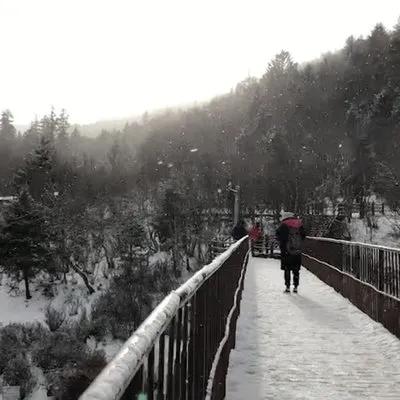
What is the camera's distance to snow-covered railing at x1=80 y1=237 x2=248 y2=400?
4.88 ft

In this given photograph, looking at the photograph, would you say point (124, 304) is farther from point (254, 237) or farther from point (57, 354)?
point (254, 237)

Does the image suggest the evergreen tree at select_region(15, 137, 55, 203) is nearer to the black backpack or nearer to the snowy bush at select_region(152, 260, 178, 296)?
the snowy bush at select_region(152, 260, 178, 296)

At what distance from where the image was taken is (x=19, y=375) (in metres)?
32.1

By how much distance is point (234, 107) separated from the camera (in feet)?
331

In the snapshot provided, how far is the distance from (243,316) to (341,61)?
320 feet

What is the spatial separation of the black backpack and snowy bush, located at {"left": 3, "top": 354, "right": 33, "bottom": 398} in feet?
77.2

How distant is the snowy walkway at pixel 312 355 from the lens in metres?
5.76

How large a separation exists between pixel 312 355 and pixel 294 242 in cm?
576

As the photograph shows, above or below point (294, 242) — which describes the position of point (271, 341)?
below

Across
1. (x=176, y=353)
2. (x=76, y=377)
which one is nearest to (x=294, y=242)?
(x=176, y=353)

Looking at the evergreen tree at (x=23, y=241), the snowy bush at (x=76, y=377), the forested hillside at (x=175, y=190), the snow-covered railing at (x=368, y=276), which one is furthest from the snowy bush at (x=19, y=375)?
the evergreen tree at (x=23, y=241)

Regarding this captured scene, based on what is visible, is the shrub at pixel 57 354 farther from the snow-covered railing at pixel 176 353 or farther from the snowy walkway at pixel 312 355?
the snow-covered railing at pixel 176 353

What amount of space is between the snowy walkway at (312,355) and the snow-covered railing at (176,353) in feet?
2.27

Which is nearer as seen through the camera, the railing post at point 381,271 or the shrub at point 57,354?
the railing post at point 381,271
